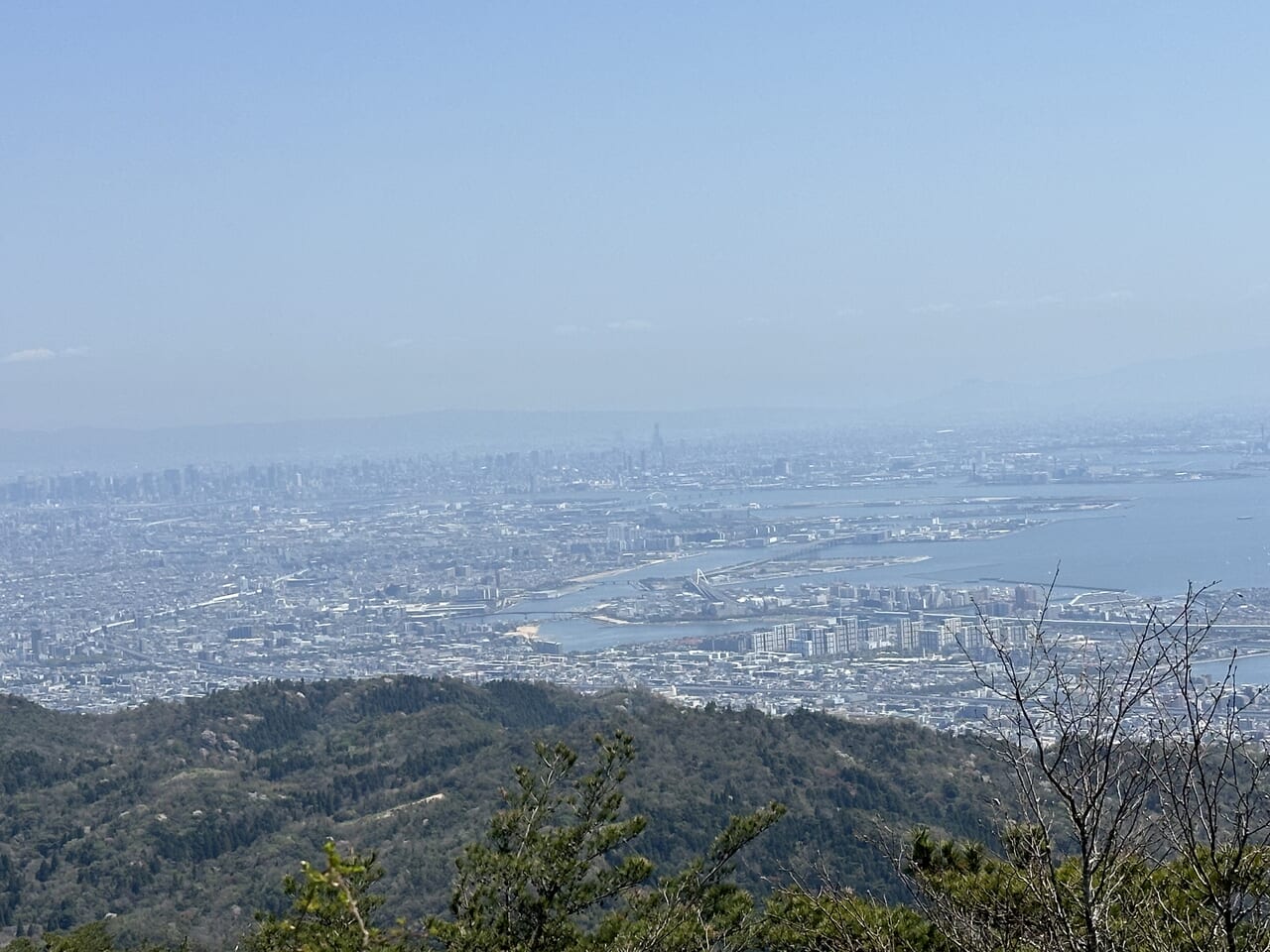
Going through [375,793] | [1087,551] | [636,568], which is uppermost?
[1087,551]

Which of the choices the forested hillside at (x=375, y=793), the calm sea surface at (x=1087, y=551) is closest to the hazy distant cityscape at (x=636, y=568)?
the calm sea surface at (x=1087, y=551)

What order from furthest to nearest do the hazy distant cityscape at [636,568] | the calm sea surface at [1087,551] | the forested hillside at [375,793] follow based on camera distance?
the calm sea surface at [1087,551] → the hazy distant cityscape at [636,568] → the forested hillside at [375,793]

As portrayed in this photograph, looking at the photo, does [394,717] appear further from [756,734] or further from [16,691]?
[16,691]

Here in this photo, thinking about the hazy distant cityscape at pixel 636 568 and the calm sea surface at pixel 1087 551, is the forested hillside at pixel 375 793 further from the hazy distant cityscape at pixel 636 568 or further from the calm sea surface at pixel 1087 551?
the calm sea surface at pixel 1087 551

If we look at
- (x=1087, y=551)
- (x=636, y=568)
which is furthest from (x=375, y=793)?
(x=636, y=568)

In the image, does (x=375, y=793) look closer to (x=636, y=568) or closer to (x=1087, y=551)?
(x=1087, y=551)

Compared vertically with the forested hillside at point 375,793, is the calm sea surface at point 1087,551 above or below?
above

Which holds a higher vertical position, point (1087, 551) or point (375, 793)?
point (1087, 551)

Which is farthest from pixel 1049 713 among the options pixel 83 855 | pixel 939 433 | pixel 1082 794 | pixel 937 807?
pixel 939 433
